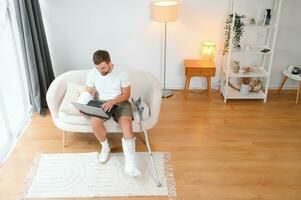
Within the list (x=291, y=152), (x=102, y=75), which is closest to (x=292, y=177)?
(x=291, y=152)

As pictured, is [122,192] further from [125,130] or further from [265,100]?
[265,100]

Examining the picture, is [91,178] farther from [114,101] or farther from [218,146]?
[218,146]

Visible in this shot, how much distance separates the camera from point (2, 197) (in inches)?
91.8

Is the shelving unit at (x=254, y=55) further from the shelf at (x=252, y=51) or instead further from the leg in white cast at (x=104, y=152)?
the leg in white cast at (x=104, y=152)

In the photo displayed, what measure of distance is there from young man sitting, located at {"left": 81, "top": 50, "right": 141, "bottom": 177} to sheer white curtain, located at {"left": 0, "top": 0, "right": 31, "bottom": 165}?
95cm

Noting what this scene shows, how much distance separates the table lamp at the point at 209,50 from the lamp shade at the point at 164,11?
57 centimetres

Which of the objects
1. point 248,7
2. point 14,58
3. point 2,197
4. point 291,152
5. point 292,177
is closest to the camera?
point 2,197

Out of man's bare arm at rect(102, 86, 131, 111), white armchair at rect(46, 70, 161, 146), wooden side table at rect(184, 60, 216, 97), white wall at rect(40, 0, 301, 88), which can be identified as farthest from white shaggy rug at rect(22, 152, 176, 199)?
white wall at rect(40, 0, 301, 88)

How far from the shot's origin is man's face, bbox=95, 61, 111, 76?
2.43 metres

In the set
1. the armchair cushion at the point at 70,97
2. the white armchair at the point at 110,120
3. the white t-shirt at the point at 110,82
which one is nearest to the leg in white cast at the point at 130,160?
the white armchair at the point at 110,120

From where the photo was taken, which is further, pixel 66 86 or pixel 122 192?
pixel 66 86

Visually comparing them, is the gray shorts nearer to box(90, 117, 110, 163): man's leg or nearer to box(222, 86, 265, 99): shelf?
box(90, 117, 110, 163): man's leg

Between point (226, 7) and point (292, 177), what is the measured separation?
2.04 m

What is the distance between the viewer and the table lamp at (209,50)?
143 inches
